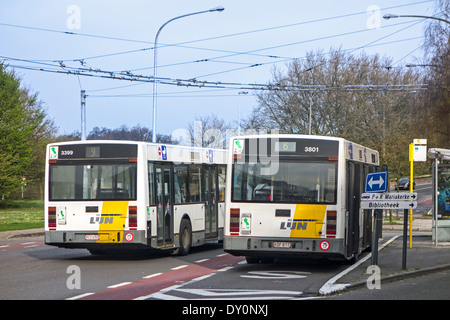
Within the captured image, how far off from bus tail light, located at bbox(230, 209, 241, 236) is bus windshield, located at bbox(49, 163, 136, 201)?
2831 mm

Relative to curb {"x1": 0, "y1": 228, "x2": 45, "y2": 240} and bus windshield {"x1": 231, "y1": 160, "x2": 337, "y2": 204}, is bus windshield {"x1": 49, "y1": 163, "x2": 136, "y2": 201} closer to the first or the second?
bus windshield {"x1": 231, "y1": 160, "x2": 337, "y2": 204}

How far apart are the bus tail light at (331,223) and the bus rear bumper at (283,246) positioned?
0.10 m

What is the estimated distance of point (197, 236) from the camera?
779 inches

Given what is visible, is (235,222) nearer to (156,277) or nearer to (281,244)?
(281,244)

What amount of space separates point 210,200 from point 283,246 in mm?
6492

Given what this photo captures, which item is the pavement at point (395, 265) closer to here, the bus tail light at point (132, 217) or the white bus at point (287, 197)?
the white bus at point (287, 197)

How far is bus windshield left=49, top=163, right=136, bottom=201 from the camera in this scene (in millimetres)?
16609

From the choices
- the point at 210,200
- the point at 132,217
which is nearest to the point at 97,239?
the point at 132,217

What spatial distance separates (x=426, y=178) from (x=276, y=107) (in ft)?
134

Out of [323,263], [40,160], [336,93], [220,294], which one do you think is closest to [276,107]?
[336,93]

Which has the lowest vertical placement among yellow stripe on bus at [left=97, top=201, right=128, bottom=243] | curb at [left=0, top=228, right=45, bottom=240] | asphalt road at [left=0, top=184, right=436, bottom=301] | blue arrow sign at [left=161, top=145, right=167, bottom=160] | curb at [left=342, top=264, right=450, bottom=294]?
curb at [left=0, top=228, right=45, bottom=240]

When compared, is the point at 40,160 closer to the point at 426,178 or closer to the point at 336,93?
the point at 336,93

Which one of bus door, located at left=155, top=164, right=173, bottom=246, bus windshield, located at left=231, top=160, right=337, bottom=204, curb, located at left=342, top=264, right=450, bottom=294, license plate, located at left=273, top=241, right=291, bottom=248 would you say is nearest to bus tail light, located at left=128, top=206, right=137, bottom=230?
bus door, located at left=155, top=164, right=173, bottom=246

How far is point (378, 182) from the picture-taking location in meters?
14.2
